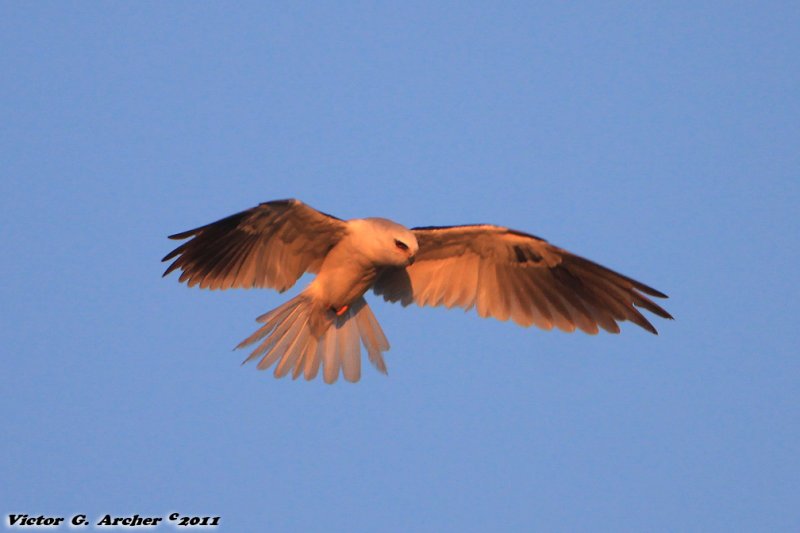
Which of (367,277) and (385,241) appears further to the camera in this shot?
(367,277)

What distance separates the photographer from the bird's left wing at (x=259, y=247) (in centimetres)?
686

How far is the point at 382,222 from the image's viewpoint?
23.0 ft

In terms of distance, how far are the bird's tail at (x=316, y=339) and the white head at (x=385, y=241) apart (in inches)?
31.2

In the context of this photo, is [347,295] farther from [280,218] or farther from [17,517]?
[17,517]

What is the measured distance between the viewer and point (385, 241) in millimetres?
6855

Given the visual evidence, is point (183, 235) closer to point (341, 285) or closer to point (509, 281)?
point (341, 285)

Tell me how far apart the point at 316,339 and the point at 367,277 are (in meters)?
0.73

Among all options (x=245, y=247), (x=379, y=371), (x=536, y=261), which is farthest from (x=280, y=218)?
(x=536, y=261)

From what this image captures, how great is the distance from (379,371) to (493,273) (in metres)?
1.27

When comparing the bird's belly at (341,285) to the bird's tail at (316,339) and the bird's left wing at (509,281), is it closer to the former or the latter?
the bird's tail at (316,339)

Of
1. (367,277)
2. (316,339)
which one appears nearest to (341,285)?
(367,277)

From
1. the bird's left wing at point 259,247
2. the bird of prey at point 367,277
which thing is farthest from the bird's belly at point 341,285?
the bird's left wing at point 259,247

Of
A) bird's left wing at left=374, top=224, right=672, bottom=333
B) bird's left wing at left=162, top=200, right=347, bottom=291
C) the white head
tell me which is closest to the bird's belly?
bird's left wing at left=162, top=200, right=347, bottom=291

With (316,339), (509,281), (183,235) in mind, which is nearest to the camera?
(183,235)
